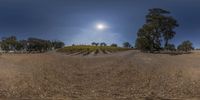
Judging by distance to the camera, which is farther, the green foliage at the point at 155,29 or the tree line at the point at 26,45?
the tree line at the point at 26,45

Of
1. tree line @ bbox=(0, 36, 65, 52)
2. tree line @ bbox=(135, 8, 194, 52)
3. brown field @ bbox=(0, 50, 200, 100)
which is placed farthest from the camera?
tree line @ bbox=(0, 36, 65, 52)

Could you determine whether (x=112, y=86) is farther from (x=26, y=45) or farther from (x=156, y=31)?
(x=26, y=45)

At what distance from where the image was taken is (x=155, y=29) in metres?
120

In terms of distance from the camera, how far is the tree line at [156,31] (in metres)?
116

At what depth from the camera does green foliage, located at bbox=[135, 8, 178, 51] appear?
11631cm

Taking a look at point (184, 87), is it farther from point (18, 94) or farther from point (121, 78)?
point (18, 94)

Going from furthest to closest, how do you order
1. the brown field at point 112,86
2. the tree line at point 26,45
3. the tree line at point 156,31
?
the tree line at point 26,45
the tree line at point 156,31
the brown field at point 112,86

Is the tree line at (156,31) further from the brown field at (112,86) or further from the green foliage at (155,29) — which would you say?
the brown field at (112,86)

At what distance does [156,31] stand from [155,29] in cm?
108

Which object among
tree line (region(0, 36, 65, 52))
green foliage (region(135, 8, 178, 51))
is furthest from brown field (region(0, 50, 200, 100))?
tree line (region(0, 36, 65, 52))

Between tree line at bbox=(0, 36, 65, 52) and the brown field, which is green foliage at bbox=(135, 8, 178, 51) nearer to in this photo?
tree line at bbox=(0, 36, 65, 52)

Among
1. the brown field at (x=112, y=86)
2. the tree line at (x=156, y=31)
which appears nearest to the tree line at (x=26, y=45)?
the tree line at (x=156, y=31)

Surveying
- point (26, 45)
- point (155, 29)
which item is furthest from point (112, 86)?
point (26, 45)

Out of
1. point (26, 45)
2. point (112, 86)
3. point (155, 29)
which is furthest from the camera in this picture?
point (26, 45)
